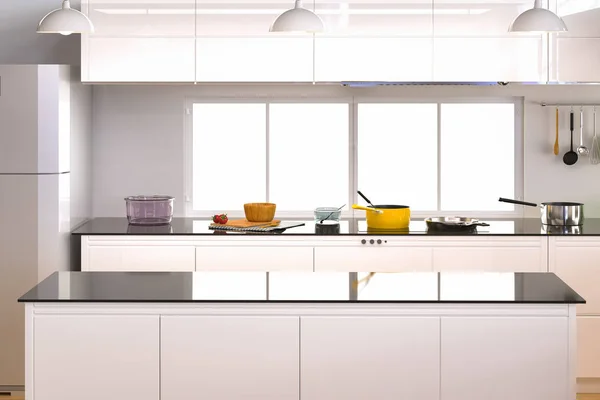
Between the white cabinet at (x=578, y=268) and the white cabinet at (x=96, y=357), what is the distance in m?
2.62

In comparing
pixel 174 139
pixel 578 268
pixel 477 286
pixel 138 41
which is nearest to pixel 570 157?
pixel 578 268

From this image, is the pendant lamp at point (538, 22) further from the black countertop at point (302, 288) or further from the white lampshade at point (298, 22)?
the black countertop at point (302, 288)

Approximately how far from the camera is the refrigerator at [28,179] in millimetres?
4336

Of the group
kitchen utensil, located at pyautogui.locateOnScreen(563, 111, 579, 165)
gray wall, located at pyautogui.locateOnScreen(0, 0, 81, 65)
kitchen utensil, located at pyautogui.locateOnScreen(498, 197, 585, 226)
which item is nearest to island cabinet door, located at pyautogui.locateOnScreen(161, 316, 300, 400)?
kitchen utensil, located at pyautogui.locateOnScreen(498, 197, 585, 226)

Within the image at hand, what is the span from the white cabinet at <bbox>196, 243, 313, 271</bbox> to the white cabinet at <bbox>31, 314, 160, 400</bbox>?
188 cm

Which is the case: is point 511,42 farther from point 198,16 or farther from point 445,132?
point 198,16

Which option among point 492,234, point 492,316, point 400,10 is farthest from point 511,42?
point 492,316

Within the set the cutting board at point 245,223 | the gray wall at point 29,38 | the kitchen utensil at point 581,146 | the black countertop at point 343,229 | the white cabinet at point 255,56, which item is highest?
the gray wall at point 29,38

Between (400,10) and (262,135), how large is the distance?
3.98ft

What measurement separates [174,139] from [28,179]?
44.4 inches

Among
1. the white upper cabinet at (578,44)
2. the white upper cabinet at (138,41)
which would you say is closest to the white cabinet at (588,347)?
the white upper cabinet at (578,44)

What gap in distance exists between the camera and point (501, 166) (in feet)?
17.8

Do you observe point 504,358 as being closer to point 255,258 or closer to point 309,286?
point 309,286

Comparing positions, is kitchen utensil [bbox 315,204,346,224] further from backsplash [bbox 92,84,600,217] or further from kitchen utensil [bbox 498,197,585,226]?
kitchen utensil [bbox 498,197,585,226]
